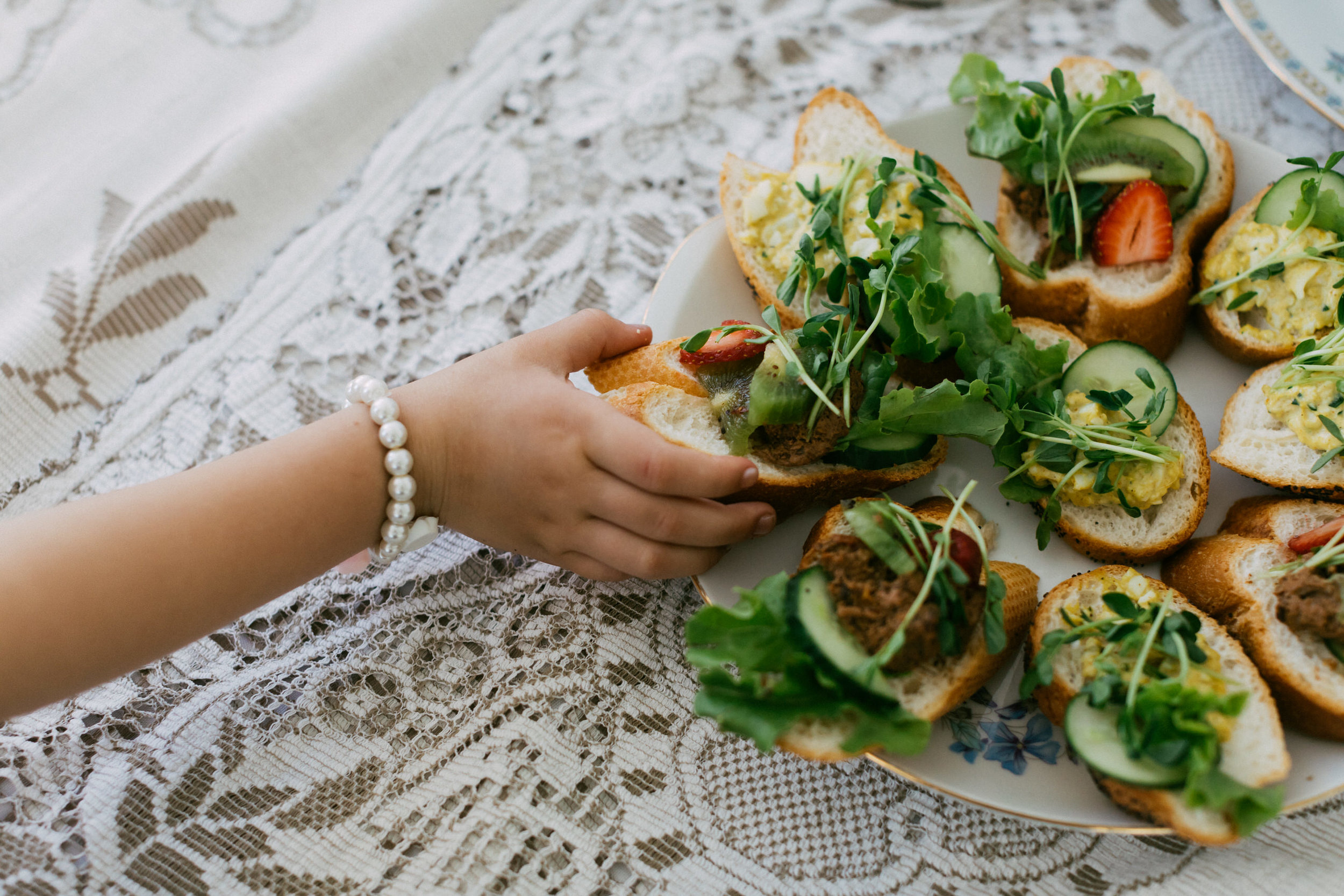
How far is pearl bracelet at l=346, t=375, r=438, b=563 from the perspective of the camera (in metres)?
1.53

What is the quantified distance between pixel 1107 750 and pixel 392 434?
51.4 inches

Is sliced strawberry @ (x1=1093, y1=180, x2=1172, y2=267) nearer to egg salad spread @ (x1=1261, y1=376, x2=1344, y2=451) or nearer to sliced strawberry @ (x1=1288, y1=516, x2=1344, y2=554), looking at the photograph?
egg salad spread @ (x1=1261, y1=376, x2=1344, y2=451)

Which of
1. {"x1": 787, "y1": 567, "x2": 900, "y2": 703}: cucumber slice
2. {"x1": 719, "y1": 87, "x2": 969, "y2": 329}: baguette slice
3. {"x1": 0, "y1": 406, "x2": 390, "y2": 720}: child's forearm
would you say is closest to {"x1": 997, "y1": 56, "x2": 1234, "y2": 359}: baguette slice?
{"x1": 719, "y1": 87, "x2": 969, "y2": 329}: baguette slice

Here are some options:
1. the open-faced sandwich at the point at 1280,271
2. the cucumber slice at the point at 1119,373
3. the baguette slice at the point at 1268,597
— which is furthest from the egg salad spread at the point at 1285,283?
the baguette slice at the point at 1268,597

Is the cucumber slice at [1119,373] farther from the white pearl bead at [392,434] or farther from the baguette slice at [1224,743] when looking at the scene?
the white pearl bead at [392,434]

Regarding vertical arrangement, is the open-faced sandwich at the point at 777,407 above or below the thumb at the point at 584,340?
below

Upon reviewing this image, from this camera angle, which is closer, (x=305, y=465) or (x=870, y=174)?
(x=305, y=465)

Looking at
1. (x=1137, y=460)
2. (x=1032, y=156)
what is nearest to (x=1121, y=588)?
(x=1137, y=460)

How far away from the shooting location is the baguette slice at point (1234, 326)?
5.78 ft

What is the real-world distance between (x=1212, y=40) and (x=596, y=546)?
2.12 metres

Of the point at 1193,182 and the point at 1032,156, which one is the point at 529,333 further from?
the point at 1193,182

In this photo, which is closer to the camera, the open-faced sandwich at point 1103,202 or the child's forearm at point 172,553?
the child's forearm at point 172,553

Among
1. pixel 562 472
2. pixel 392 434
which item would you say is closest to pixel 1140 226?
pixel 562 472

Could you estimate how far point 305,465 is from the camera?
1.49m
